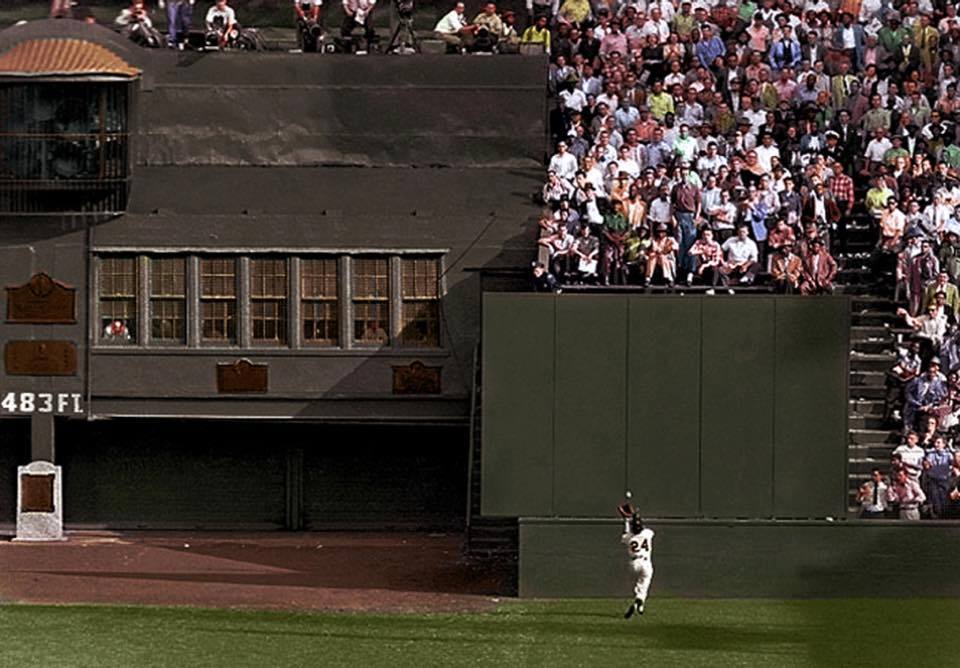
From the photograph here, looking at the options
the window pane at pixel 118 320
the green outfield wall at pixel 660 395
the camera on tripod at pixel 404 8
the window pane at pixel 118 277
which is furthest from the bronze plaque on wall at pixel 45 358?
the green outfield wall at pixel 660 395

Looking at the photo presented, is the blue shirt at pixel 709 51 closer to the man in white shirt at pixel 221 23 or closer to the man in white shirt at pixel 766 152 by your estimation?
the man in white shirt at pixel 766 152

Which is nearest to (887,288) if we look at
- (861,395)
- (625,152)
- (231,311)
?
(861,395)

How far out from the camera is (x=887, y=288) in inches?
1624

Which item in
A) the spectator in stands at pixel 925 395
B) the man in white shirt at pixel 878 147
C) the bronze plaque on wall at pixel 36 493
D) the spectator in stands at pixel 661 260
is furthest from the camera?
the bronze plaque on wall at pixel 36 493

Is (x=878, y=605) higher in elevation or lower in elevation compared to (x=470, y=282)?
lower

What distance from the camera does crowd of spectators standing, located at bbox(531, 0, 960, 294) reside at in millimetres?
39938

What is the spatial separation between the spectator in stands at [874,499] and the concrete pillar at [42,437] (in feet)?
50.1

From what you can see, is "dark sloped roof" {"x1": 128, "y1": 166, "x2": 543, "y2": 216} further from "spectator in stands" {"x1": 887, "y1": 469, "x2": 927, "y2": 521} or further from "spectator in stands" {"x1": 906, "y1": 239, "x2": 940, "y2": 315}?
"spectator in stands" {"x1": 887, "y1": 469, "x2": 927, "y2": 521}

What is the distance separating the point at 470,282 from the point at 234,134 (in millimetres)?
5119

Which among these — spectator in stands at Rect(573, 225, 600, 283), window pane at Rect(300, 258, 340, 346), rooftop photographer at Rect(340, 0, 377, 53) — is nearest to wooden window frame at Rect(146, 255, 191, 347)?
window pane at Rect(300, 258, 340, 346)

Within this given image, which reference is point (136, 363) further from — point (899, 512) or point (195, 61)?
point (899, 512)

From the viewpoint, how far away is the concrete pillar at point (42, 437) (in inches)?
1718

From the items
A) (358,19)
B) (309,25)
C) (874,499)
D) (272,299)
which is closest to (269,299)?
(272,299)

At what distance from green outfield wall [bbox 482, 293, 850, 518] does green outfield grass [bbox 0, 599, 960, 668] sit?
77.4 inches
